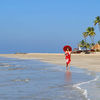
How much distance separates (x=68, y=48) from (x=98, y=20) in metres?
93.9

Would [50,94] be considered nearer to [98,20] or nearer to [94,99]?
[94,99]

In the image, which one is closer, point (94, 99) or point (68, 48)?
point (94, 99)

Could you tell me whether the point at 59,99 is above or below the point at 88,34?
below

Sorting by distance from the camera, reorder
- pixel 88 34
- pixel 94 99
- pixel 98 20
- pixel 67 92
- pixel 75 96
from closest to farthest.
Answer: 1. pixel 94 99
2. pixel 75 96
3. pixel 67 92
4. pixel 98 20
5. pixel 88 34

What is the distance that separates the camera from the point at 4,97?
852 centimetres

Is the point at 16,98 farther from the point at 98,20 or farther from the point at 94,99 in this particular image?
the point at 98,20

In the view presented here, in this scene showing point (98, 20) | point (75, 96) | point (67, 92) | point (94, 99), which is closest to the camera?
point (94, 99)

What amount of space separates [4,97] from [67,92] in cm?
209

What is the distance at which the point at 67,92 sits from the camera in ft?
31.1

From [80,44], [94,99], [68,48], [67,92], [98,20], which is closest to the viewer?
[94,99]

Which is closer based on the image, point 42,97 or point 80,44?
point 42,97

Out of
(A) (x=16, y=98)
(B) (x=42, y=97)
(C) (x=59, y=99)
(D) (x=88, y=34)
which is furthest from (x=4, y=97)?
(D) (x=88, y=34)

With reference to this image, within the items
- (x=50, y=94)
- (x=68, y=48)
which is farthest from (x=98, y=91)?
(x=68, y=48)

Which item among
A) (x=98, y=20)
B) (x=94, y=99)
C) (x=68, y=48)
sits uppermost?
(x=98, y=20)
